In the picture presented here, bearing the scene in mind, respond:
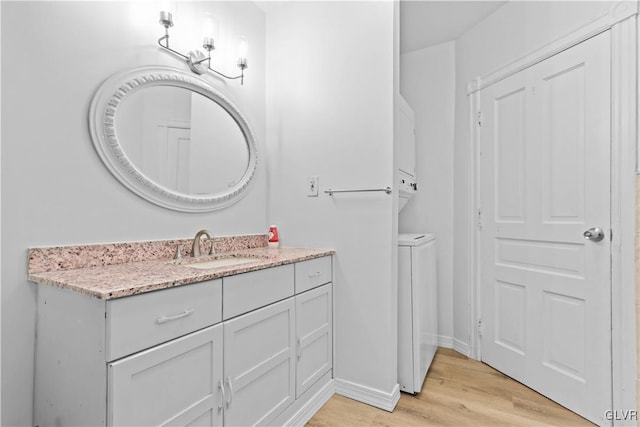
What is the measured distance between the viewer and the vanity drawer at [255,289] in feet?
4.25

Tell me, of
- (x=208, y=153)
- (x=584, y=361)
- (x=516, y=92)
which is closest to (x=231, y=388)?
(x=208, y=153)

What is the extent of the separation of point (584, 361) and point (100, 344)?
2.35m

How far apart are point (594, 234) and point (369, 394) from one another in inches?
60.6

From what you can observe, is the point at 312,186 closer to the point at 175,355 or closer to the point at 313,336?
the point at 313,336

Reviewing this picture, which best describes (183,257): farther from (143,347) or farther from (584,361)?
(584,361)

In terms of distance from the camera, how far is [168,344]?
41.8 inches

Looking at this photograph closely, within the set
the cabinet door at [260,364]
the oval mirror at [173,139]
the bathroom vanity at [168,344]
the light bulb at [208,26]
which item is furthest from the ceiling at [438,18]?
the cabinet door at [260,364]

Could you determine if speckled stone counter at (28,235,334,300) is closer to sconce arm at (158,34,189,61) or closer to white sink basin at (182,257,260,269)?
white sink basin at (182,257,260,269)

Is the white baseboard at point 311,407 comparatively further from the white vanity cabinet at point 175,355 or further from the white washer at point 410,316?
the white washer at point 410,316

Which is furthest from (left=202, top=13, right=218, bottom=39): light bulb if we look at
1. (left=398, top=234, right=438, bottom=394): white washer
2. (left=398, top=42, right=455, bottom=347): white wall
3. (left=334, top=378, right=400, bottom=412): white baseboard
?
(left=334, top=378, right=400, bottom=412): white baseboard

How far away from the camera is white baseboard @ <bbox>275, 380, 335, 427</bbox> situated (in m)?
1.63

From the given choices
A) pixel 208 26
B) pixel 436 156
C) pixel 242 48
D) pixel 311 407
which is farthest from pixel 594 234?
pixel 208 26

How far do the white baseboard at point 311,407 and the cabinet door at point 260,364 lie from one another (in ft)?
0.32

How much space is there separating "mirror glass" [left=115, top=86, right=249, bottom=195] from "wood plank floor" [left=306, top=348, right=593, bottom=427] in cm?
149
